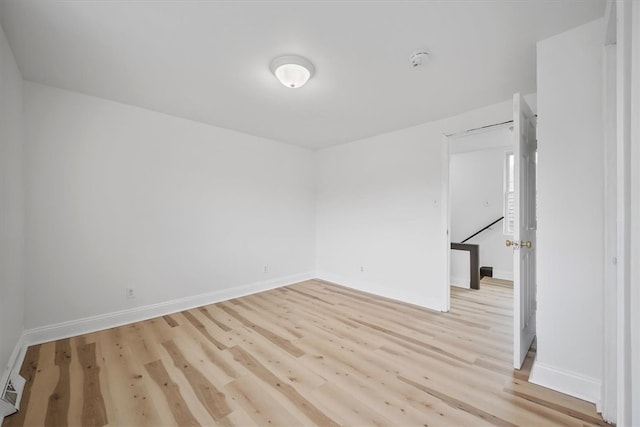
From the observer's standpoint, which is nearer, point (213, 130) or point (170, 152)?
point (170, 152)

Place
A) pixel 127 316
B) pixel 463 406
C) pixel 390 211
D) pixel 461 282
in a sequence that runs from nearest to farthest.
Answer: pixel 463 406 < pixel 127 316 < pixel 390 211 < pixel 461 282

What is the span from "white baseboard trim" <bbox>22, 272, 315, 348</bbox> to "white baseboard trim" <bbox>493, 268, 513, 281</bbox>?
4354mm

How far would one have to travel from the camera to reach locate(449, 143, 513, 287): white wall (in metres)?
5.17

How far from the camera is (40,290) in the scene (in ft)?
8.21

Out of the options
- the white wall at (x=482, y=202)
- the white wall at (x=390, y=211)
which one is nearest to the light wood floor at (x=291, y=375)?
the white wall at (x=390, y=211)

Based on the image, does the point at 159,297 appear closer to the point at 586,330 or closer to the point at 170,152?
the point at 170,152

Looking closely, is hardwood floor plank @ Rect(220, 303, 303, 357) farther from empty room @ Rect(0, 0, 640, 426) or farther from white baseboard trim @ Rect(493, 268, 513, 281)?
white baseboard trim @ Rect(493, 268, 513, 281)

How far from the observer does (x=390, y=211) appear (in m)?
4.00

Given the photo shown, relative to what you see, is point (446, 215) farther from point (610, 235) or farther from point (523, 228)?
point (610, 235)

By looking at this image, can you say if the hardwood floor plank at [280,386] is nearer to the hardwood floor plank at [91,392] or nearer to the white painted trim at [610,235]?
the hardwood floor plank at [91,392]

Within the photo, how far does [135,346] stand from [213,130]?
273 centimetres

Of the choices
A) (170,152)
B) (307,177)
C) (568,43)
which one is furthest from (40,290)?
(568,43)

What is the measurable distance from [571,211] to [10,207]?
408 centimetres

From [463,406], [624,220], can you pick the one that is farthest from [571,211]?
[463,406]
